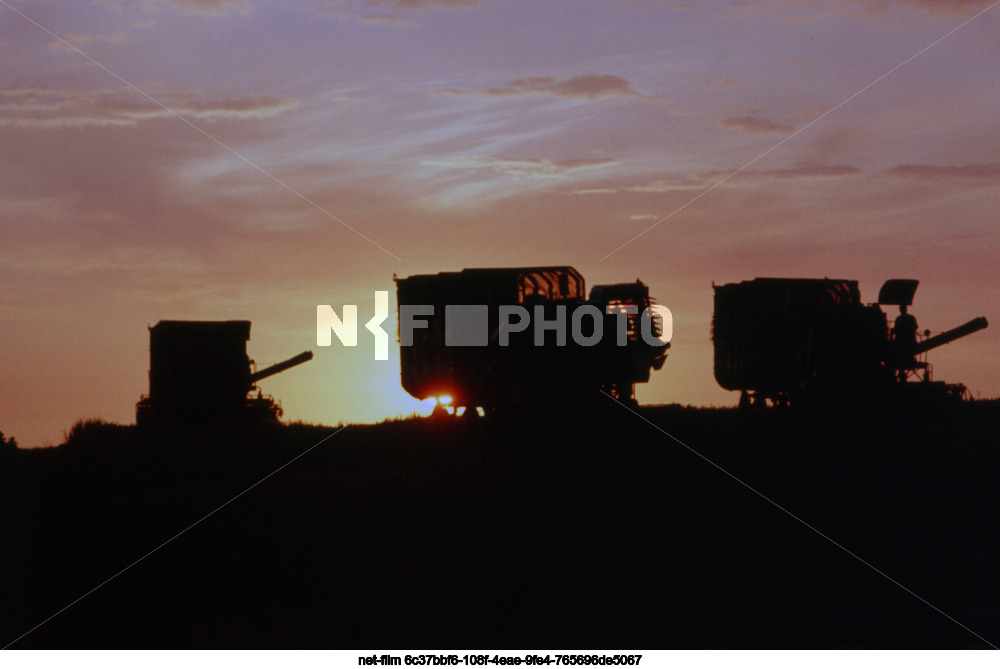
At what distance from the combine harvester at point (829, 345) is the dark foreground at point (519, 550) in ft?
28.9

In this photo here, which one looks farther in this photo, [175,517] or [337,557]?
[175,517]

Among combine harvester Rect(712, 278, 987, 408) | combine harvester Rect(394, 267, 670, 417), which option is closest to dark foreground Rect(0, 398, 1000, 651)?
combine harvester Rect(394, 267, 670, 417)

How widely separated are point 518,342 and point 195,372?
16697mm

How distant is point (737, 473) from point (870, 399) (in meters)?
14.4

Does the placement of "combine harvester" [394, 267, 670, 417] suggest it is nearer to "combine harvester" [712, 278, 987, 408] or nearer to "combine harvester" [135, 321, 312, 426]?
"combine harvester" [712, 278, 987, 408]

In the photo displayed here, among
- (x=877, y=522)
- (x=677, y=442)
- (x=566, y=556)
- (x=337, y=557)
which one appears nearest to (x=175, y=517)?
(x=337, y=557)

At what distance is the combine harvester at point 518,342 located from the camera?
28188 mm

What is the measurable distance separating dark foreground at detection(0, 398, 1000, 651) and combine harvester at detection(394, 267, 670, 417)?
517 centimetres

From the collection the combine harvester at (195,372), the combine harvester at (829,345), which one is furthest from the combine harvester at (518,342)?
the combine harvester at (195,372)

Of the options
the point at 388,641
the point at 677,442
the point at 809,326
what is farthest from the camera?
the point at 809,326

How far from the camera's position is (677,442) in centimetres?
2397

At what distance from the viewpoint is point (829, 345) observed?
1287 inches

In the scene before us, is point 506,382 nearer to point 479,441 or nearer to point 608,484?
point 479,441

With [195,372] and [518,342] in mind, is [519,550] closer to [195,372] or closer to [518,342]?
[518,342]
